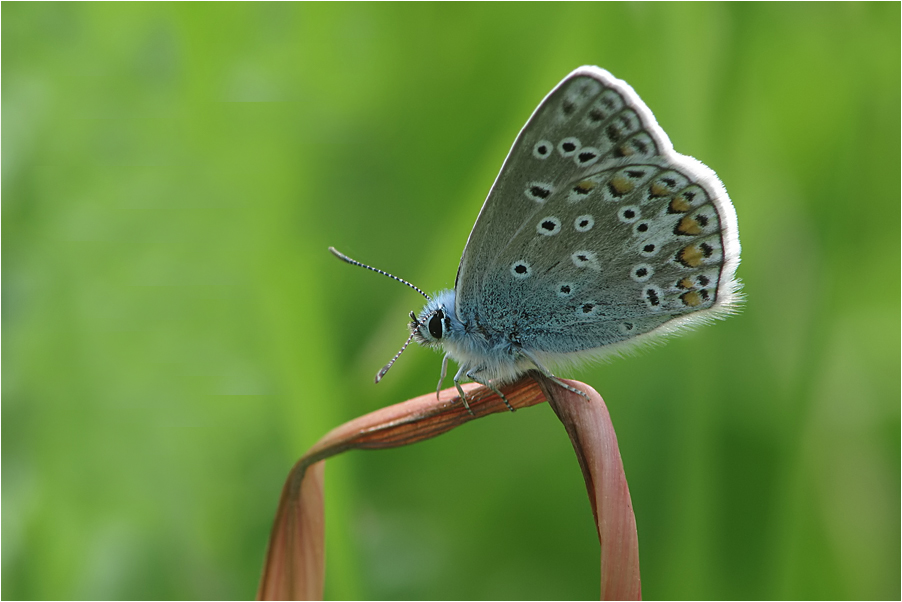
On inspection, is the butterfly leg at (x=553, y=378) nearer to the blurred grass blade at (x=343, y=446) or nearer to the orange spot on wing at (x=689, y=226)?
the blurred grass blade at (x=343, y=446)

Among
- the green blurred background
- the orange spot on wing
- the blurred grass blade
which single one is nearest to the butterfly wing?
the orange spot on wing

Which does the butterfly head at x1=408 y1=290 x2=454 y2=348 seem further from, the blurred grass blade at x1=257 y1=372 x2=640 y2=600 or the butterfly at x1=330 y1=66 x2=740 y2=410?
the blurred grass blade at x1=257 y1=372 x2=640 y2=600

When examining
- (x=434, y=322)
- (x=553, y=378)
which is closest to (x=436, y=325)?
(x=434, y=322)

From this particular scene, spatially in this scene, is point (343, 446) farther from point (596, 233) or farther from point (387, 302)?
point (387, 302)

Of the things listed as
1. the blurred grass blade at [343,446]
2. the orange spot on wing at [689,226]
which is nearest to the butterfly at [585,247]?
the orange spot on wing at [689,226]

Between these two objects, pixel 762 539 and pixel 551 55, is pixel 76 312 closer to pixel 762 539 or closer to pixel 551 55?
pixel 551 55

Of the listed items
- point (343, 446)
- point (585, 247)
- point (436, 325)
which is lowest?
point (343, 446)

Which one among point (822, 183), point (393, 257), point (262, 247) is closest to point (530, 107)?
point (393, 257)
